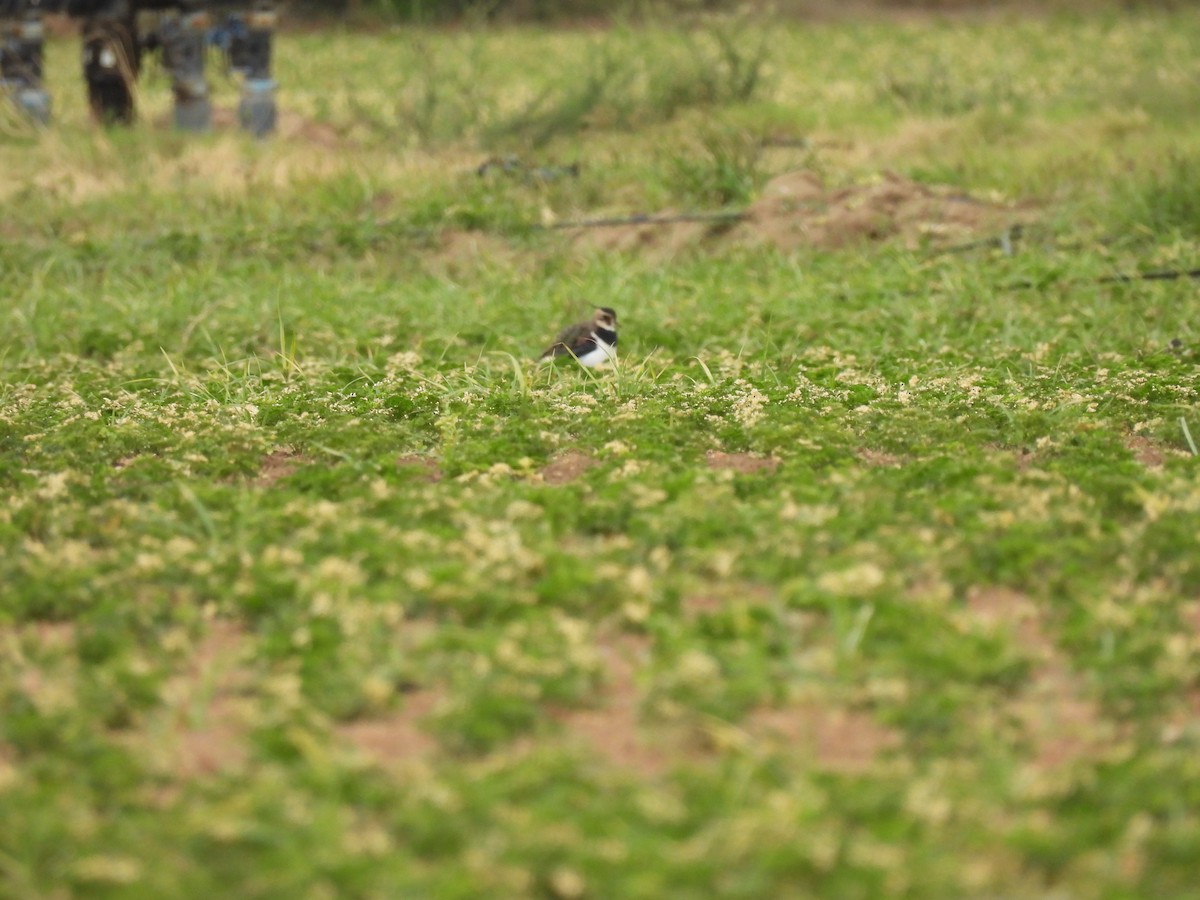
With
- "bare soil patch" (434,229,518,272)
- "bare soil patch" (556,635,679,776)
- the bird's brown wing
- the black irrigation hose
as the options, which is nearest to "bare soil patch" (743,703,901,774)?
"bare soil patch" (556,635,679,776)

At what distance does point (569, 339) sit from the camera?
21.9ft

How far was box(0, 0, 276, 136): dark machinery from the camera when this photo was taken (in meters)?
12.7

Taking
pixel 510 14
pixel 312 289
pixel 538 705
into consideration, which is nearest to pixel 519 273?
pixel 312 289

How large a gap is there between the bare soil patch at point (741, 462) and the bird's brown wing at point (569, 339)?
143cm

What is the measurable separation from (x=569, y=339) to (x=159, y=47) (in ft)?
26.1

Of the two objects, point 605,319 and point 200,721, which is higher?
point 200,721

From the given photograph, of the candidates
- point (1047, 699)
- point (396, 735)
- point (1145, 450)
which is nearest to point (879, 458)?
point (1145, 450)

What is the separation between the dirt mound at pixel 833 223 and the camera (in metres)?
9.24

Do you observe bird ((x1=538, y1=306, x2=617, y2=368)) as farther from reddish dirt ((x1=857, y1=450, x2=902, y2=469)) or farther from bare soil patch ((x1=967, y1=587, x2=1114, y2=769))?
bare soil patch ((x1=967, y1=587, x2=1114, y2=769))

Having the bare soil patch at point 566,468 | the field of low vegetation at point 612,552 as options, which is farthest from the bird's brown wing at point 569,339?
the bare soil patch at point 566,468

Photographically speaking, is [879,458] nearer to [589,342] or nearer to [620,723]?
[589,342]

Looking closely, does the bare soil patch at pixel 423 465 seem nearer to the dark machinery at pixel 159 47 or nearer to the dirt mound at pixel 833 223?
the dirt mound at pixel 833 223

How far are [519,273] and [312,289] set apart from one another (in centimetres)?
119

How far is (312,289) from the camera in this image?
8.54 metres
